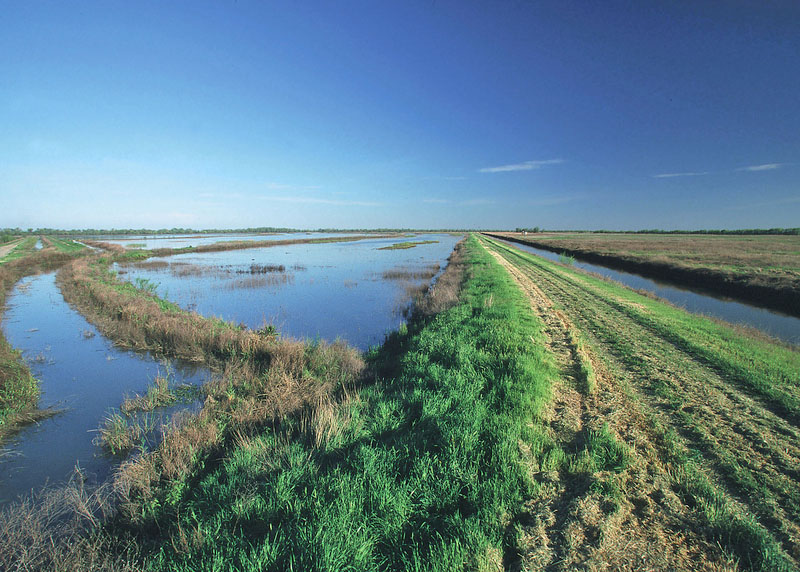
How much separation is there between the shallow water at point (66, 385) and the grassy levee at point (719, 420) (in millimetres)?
8897

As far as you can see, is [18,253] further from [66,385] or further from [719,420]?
[719,420]

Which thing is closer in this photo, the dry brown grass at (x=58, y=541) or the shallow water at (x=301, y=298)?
the dry brown grass at (x=58, y=541)

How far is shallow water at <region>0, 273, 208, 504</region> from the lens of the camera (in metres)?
5.93

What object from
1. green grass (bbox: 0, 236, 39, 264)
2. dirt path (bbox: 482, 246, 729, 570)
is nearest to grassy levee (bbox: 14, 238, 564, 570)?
dirt path (bbox: 482, 246, 729, 570)

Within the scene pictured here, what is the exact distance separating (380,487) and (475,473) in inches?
45.6

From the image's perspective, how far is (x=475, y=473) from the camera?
12.8 ft

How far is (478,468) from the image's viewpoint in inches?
159

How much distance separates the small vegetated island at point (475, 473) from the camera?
3.01 metres

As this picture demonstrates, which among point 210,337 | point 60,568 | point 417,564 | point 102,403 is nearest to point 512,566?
point 417,564

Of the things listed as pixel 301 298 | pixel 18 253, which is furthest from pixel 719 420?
pixel 18 253

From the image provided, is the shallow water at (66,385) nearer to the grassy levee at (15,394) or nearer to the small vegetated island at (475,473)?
the grassy levee at (15,394)

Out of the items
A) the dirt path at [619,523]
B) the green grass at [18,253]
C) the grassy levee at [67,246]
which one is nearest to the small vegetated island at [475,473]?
the dirt path at [619,523]

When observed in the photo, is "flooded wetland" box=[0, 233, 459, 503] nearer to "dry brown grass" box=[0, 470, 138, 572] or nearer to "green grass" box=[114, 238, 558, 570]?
"dry brown grass" box=[0, 470, 138, 572]

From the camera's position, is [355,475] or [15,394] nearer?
[355,475]
